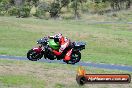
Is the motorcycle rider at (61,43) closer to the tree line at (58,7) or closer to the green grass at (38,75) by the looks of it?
the green grass at (38,75)

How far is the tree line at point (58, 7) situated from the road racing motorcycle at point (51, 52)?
63179 millimetres

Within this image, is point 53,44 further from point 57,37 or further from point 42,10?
point 42,10

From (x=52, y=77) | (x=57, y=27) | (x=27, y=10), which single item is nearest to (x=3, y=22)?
(x=57, y=27)

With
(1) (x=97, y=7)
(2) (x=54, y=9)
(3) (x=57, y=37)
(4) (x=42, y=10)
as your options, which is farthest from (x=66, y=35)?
(1) (x=97, y=7)

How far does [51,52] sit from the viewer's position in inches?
553

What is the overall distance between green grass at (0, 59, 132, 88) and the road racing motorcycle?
7.94 meters

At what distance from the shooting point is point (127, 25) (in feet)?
221

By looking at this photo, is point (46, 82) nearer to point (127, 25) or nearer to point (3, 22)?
point (3, 22)

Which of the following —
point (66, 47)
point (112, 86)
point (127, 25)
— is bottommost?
point (127, 25)

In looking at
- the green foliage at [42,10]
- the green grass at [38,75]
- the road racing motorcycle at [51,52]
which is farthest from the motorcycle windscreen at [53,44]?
the green foliage at [42,10]

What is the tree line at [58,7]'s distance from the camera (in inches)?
3109

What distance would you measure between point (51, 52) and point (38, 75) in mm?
10152

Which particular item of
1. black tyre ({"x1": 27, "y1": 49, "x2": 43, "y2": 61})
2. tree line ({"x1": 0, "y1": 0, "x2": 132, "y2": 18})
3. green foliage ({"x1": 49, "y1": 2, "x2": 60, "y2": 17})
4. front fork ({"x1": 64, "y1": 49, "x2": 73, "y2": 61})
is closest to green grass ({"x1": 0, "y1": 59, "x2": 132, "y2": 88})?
black tyre ({"x1": 27, "y1": 49, "x2": 43, "y2": 61})

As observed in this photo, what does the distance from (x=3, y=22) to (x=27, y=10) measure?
20.1 m
